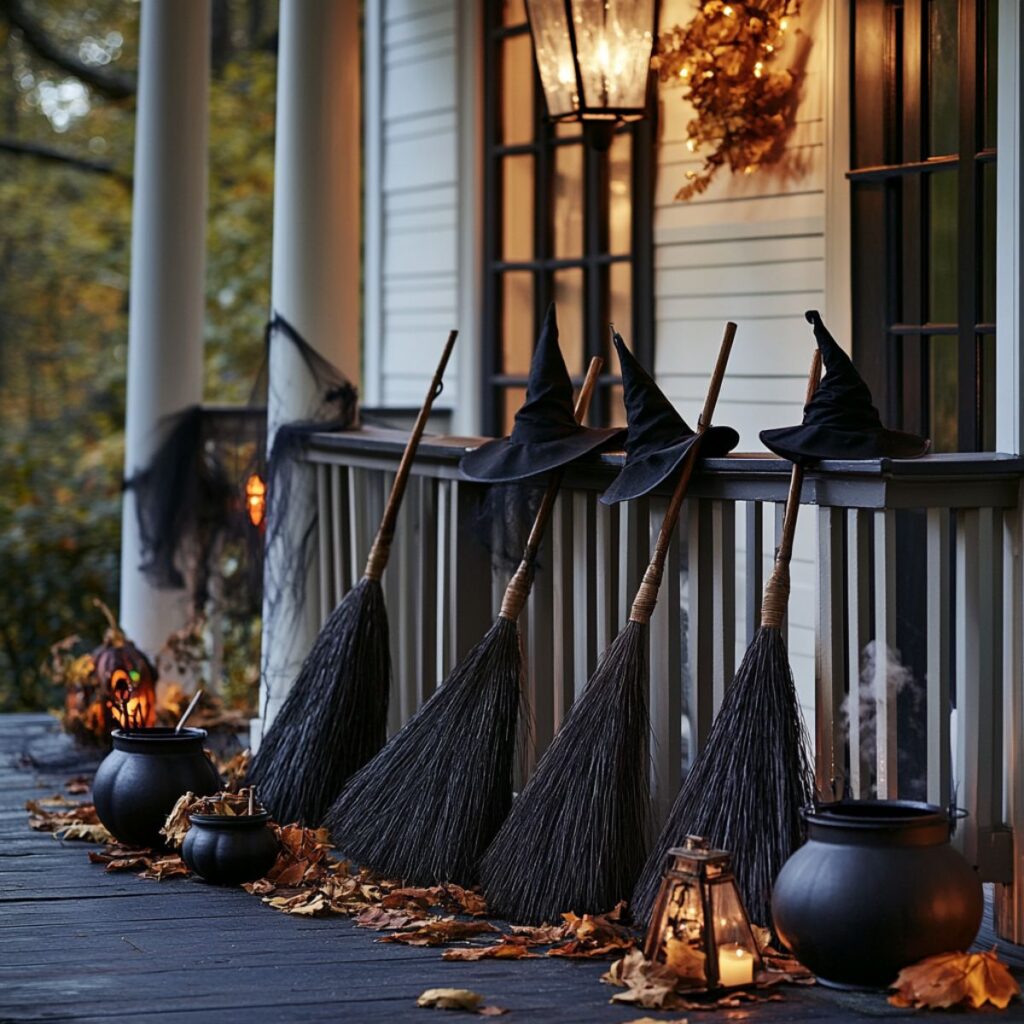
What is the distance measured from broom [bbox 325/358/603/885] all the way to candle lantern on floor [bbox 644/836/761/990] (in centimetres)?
95

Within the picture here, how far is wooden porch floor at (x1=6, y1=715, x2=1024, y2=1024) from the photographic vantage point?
367 cm

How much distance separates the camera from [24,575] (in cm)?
1073

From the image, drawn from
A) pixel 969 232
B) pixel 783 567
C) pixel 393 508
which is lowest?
pixel 783 567

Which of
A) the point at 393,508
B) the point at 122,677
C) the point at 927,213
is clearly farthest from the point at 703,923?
the point at 122,677

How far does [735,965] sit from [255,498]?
125 inches

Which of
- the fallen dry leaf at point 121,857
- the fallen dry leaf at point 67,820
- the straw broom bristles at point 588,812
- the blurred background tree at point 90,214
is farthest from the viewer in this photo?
the blurred background tree at point 90,214

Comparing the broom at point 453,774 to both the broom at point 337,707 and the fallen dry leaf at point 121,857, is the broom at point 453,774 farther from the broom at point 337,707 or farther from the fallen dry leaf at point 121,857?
the fallen dry leaf at point 121,857

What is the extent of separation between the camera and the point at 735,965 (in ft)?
12.4

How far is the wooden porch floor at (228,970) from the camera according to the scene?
367cm

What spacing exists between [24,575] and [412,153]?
4.00m

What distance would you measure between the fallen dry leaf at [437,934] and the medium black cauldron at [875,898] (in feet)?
2.55

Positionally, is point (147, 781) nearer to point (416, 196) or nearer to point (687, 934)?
point (687, 934)

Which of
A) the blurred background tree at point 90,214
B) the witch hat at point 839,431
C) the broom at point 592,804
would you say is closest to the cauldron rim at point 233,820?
the broom at point 592,804

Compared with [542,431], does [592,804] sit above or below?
below
